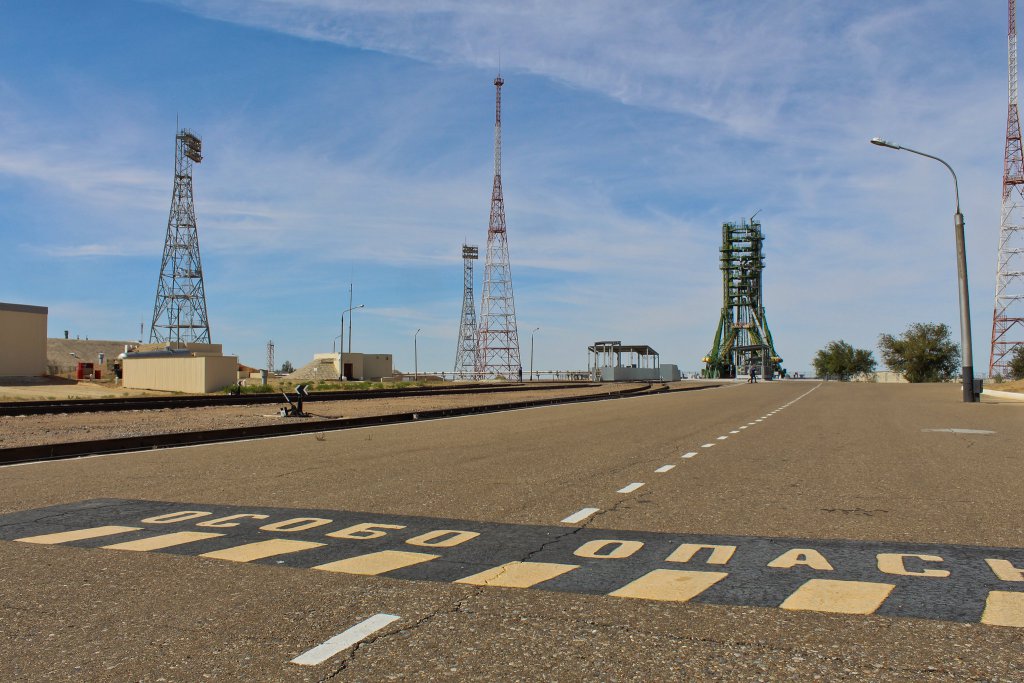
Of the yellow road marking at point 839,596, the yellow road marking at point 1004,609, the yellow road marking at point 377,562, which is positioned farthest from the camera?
the yellow road marking at point 377,562

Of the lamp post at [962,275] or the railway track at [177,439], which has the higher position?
the lamp post at [962,275]

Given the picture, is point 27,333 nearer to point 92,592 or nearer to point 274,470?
point 274,470

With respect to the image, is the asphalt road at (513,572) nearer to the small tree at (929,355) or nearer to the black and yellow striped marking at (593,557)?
the black and yellow striped marking at (593,557)

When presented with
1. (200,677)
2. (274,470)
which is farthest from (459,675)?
(274,470)

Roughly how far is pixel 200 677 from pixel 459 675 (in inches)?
47.0

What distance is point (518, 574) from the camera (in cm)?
564

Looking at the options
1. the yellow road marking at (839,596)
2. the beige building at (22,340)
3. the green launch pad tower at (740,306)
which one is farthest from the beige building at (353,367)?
the yellow road marking at (839,596)

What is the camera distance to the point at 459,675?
3846mm

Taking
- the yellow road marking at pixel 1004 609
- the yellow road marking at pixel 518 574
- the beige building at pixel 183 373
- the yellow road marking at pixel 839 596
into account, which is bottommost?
the yellow road marking at pixel 1004 609

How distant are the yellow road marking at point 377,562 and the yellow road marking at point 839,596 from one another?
8.40 feet

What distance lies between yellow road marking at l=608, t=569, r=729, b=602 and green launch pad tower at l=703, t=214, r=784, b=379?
415 feet

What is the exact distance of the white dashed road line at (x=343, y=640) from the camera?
159 inches

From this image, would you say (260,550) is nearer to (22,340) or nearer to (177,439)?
(177,439)

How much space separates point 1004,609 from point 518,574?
2.93 m
